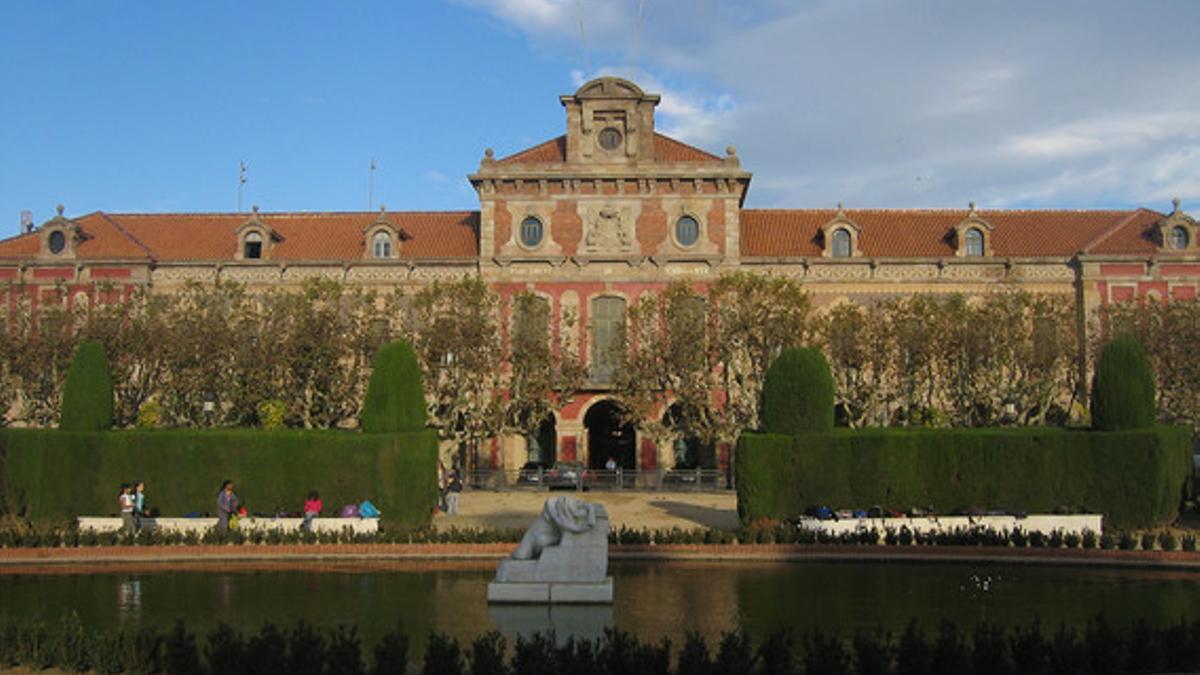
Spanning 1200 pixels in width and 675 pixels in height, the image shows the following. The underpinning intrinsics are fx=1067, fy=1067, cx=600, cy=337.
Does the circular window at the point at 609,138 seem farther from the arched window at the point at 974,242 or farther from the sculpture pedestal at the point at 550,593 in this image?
the sculpture pedestal at the point at 550,593

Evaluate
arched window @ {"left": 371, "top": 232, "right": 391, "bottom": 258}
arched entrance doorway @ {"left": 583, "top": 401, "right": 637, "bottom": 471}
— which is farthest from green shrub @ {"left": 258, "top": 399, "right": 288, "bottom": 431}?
arched entrance doorway @ {"left": 583, "top": 401, "right": 637, "bottom": 471}

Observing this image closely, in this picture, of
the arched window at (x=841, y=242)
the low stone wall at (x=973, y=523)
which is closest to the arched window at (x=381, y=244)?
the arched window at (x=841, y=242)

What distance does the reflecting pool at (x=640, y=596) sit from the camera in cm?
1403

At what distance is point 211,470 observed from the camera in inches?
971

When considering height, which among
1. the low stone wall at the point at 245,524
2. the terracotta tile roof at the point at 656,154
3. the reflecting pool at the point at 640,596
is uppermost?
the terracotta tile roof at the point at 656,154

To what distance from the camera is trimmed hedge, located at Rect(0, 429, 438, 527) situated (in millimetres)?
24234

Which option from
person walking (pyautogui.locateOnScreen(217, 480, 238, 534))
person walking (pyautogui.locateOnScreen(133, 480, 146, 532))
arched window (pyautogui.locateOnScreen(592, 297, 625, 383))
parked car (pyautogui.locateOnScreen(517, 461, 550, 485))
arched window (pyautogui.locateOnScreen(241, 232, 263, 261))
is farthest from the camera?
arched window (pyautogui.locateOnScreen(241, 232, 263, 261))

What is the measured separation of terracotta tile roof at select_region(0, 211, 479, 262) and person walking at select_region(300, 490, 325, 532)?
21.2 metres

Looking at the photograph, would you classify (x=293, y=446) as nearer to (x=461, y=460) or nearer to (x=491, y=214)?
(x=461, y=460)

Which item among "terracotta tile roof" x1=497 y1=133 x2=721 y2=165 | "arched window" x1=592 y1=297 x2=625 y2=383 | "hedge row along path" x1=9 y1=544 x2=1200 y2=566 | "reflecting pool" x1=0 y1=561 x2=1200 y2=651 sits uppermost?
"terracotta tile roof" x1=497 y1=133 x2=721 y2=165

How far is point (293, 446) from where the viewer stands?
2464 cm

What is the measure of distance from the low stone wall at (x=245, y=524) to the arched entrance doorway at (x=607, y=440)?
70.5ft

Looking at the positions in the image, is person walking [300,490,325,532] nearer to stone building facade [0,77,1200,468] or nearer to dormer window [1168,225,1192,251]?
stone building facade [0,77,1200,468]

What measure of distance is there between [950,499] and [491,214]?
2429 cm
